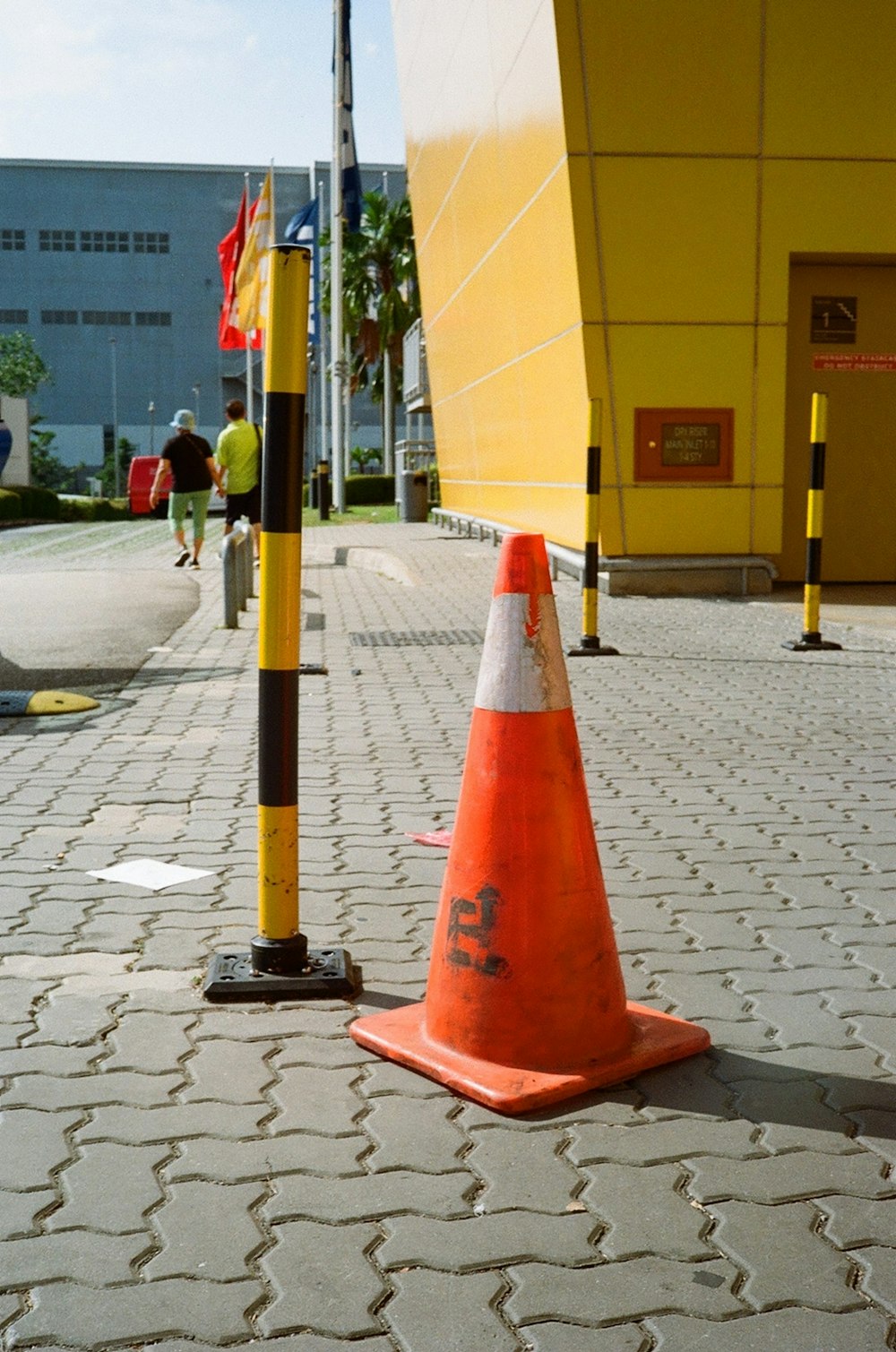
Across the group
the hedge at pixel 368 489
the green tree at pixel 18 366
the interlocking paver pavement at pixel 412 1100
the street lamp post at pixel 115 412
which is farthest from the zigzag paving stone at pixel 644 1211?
the street lamp post at pixel 115 412

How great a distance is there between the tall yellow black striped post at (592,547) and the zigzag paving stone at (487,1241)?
730 cm

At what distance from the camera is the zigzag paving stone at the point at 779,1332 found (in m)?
2.21

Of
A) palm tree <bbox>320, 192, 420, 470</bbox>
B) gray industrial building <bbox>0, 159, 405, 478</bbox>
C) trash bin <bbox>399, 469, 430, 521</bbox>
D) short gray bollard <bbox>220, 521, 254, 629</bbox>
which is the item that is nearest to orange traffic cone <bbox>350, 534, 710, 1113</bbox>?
short gray bollard <bbox>220, 521, 254, 629</bbox>

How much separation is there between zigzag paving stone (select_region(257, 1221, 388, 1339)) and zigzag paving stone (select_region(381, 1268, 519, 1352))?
4cm

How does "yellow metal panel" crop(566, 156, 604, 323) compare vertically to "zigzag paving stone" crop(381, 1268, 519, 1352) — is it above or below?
above

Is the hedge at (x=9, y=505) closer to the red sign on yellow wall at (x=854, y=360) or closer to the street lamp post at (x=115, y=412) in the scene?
the red sign on yellow wall at (x=854, y=360)

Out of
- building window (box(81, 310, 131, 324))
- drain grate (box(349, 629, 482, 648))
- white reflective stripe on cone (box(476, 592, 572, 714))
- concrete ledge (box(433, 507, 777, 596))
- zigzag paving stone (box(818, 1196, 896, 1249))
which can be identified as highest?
building window (box(81, 310, 131, 324))

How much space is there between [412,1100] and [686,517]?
1180 cm

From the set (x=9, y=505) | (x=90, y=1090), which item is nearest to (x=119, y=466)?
(x=9, y=505)

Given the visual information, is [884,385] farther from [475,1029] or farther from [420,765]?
[475,1029]

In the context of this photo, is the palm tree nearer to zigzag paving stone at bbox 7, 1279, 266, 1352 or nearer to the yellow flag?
the yellow flag

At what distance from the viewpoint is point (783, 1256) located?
8.11ft

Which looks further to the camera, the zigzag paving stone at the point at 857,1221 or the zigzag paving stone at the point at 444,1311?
the zigzag paving stone at the point at 857,1221

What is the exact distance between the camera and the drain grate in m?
11.3
